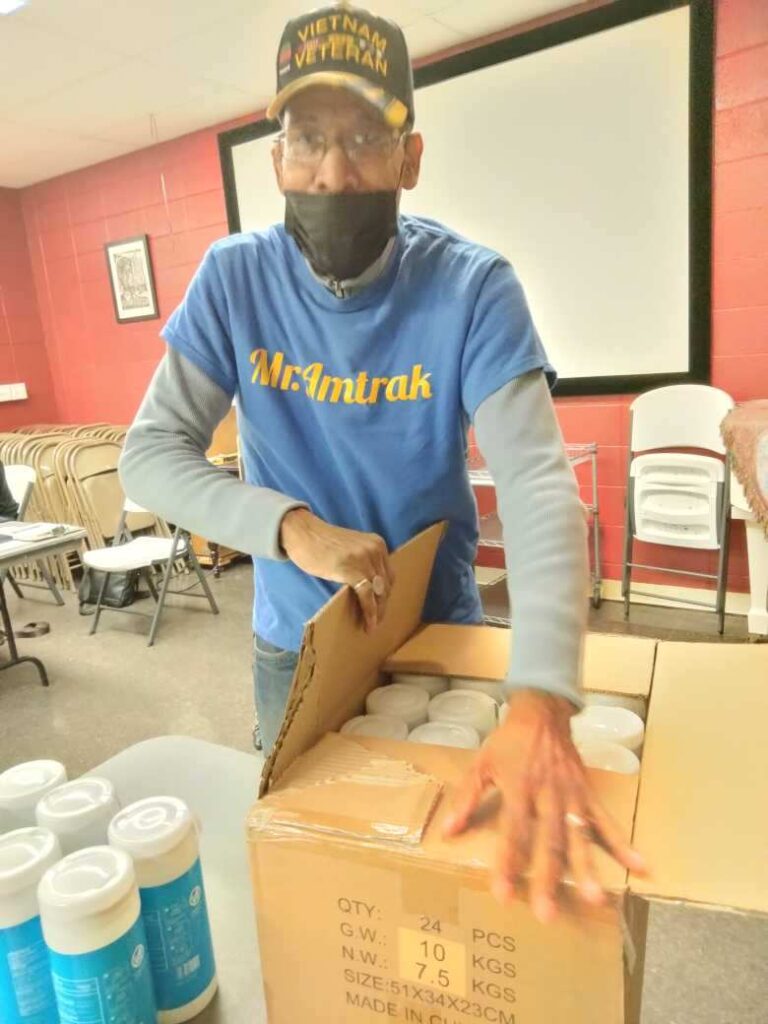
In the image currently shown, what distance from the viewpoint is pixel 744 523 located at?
339cm

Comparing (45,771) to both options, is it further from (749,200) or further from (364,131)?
(749,200)

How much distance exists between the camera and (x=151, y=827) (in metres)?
0.67

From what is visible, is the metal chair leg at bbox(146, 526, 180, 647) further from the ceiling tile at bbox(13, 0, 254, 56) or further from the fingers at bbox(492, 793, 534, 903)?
the fingers at bbox(492, 793, 534, 903)

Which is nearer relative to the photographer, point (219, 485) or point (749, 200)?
point (219, 485)

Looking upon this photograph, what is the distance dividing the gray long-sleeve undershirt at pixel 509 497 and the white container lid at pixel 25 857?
0.35 m

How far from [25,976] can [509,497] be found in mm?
646

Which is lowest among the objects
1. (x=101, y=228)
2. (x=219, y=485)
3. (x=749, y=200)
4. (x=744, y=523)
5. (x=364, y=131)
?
(x=744, y=523)

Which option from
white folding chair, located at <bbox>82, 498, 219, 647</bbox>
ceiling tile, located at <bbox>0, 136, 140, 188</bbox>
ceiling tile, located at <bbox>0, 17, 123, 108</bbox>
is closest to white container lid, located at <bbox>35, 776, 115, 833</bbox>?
white folding chair, located at <bbox>82, 498, 219, 647</bbox>

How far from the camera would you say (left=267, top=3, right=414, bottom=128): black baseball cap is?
84 centimetres

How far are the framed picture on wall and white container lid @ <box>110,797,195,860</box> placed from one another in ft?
Answer: 17.0

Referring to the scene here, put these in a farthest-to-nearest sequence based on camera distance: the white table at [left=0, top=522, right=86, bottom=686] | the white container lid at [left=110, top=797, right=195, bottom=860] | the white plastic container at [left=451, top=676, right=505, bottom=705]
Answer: the white table at [left=0, top=522, right=86, bottom=686], the white plastic container at [left=451, top=676, right=505, bottom=705], the white container lid at [left=110, top=797, right=195, bottom=860]

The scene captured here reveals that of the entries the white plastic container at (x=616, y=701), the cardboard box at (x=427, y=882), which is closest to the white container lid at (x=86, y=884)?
the cardboard box at (x=427, y=882)

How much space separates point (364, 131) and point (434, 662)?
0.67 m

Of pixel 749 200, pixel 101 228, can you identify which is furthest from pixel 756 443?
pixel 101 228
